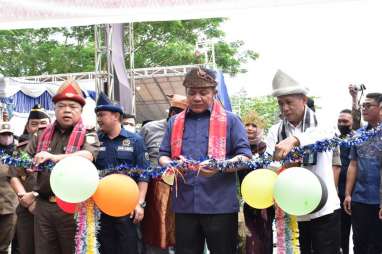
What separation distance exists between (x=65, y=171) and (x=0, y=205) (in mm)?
2745

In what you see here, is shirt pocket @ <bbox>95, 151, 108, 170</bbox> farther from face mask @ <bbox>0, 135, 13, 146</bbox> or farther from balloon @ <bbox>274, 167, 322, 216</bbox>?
face mask @ <bbox>0, 135, 13, 146</bbox>

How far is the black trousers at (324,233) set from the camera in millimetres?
3389

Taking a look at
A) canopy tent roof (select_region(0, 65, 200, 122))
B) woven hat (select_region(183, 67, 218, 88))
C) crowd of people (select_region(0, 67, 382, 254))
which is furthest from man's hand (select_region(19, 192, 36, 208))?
canopy tent roof (select_region(0, 65, 200, 122))

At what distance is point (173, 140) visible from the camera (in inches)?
139

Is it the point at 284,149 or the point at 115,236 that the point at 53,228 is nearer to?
the point at 115,236

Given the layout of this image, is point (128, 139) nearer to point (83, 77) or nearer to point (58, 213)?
point (58, 213)

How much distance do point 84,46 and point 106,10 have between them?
1475 cm

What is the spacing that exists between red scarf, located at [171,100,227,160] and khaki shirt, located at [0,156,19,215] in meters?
2.85

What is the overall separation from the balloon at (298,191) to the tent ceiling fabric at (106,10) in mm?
1135

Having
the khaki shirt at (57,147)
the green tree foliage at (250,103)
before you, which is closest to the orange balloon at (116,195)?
the khaki shirt at (57,147)

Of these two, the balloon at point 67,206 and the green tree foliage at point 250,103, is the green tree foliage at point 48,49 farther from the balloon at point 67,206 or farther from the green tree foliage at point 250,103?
the green tree foliage at point 250,103

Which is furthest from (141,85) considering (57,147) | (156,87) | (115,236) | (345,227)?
(57,147)

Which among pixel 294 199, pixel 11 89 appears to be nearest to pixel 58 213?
pixel 294 199

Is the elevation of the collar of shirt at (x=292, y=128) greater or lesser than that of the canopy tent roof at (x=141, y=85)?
lesser
